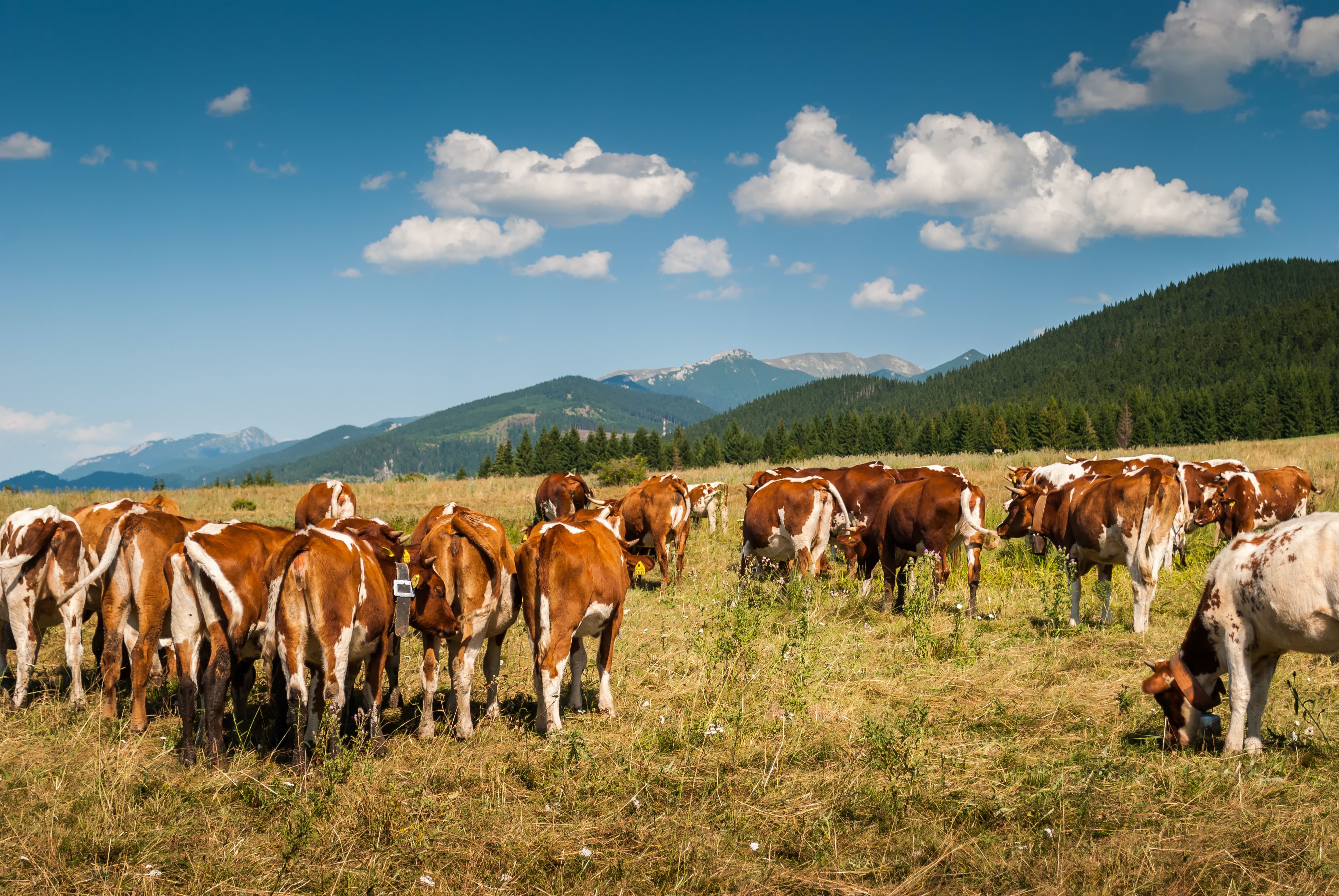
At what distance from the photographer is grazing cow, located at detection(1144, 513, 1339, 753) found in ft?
18.8

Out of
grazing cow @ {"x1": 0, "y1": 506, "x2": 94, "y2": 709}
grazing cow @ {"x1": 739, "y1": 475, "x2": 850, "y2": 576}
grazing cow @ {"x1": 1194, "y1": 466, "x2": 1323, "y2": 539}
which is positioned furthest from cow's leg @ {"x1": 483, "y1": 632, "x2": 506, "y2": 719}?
grazing cow @ {"x1": 1194, "y1": 466, "x2": 1323, "y2": 539}

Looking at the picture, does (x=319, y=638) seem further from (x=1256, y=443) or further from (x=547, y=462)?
Result: (x=547, y=462)

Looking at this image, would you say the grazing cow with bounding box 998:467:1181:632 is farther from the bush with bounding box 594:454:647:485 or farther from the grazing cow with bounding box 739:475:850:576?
the bush with bounding box 594:454:647:485

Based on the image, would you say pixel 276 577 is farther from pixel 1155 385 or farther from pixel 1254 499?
pixel 1155 385

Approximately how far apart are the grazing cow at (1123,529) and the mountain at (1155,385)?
89.3 m

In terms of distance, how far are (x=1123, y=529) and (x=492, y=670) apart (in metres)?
8.79

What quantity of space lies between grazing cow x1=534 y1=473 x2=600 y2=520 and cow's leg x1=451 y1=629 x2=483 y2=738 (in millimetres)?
9729

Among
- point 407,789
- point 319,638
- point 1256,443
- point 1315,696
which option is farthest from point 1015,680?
point 1256,443

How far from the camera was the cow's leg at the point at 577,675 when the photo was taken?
7879 millimetres

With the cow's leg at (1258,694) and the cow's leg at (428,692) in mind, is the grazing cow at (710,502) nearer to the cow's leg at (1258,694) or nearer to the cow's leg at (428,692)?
the cow's leg at (428,692)

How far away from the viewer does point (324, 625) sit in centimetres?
618

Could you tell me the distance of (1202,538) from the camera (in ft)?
61.8

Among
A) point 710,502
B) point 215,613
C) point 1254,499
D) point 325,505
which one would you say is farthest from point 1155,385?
point 215,613

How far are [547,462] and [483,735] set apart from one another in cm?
8422
